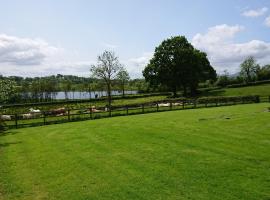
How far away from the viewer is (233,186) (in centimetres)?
923

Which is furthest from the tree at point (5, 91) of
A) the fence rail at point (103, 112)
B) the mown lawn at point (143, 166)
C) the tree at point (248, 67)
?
the tree at point (248, 67)

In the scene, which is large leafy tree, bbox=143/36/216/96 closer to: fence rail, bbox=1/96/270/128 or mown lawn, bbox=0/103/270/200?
fence rail, bbox=1/96/270/128

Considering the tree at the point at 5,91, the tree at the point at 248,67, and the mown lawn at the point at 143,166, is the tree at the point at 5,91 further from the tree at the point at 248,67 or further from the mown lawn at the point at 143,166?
the tree at the point at 248,67

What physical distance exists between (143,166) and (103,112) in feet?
76.5

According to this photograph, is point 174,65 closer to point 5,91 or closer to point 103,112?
point 103,112

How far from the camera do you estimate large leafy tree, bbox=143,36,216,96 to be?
6956cm

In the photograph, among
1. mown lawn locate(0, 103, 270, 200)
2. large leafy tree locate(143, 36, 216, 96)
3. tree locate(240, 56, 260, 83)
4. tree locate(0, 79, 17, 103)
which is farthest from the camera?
tree locate(240, 56, 260, 83)

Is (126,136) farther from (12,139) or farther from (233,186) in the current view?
(233,186)

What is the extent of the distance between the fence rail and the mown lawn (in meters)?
11.0

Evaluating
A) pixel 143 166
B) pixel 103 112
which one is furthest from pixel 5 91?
pixel 143 166

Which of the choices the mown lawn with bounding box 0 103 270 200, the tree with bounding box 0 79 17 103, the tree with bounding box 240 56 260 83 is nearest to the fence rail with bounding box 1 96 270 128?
the tree with bounding box 0 79 17 103

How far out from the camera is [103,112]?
34.6 metres

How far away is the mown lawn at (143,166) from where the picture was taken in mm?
9148

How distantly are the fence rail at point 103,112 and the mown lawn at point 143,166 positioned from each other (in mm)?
10967
